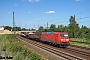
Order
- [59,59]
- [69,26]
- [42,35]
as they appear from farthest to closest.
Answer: [69,26] < [42,35] < [59,59]

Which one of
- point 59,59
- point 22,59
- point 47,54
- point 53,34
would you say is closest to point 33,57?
point 22,59

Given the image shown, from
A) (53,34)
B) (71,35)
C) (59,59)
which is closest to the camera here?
(59,59)

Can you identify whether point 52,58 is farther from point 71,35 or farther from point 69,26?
point 69,26

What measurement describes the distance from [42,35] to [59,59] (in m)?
27.5

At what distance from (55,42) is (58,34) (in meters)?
1.88

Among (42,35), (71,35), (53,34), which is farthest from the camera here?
(71,35)

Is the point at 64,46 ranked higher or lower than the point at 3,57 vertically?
lower

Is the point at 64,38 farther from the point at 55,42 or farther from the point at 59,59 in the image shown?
the point at 59,59

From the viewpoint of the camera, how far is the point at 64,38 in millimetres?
33125

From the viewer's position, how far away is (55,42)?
3431cm

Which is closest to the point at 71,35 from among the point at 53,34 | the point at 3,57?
the point at 53,34

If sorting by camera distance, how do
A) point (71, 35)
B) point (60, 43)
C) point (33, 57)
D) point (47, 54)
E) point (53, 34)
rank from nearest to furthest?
point (33, 57) < point (47, 54) < point (60, 43) < point (53, 34) < point (71, 35)

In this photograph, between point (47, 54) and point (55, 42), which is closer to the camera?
point (47, 54)

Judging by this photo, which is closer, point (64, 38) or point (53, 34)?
point (64, 38)
